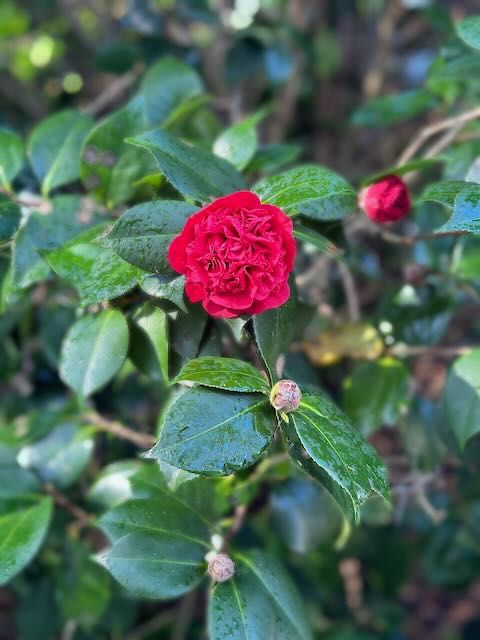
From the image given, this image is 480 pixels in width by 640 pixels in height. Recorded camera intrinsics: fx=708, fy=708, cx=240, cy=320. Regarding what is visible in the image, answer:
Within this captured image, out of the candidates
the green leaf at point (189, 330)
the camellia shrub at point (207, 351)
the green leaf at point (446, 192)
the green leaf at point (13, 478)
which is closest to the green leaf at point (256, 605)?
the camellia shrub at point (207, 351)

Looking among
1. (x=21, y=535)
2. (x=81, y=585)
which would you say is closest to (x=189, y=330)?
(x=21, y=535)

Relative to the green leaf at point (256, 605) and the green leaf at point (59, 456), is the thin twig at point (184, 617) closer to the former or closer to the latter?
the green leaf at point (59, 456)

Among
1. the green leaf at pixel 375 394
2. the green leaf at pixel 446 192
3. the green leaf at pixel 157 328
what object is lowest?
the green leaf at pixel 375 394

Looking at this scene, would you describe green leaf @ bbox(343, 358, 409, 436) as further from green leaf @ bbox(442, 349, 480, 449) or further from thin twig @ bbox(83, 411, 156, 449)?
thin twig @ bbox(83, 411, 156, 449)

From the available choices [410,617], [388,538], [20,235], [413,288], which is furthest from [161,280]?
[410,617]

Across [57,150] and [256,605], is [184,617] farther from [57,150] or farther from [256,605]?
[57,150]

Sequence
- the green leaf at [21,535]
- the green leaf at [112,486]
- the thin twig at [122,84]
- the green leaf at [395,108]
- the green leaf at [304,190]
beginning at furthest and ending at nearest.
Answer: the thin twig at [122,84], the green leaf at [395,108], the green leaf at [112,486], the green leaf at [21,535], the green leaf at [304,190]

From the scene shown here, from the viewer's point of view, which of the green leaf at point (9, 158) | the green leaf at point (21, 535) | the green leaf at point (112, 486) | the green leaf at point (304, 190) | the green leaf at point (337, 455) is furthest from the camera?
the green leaf at point (112, 486)
